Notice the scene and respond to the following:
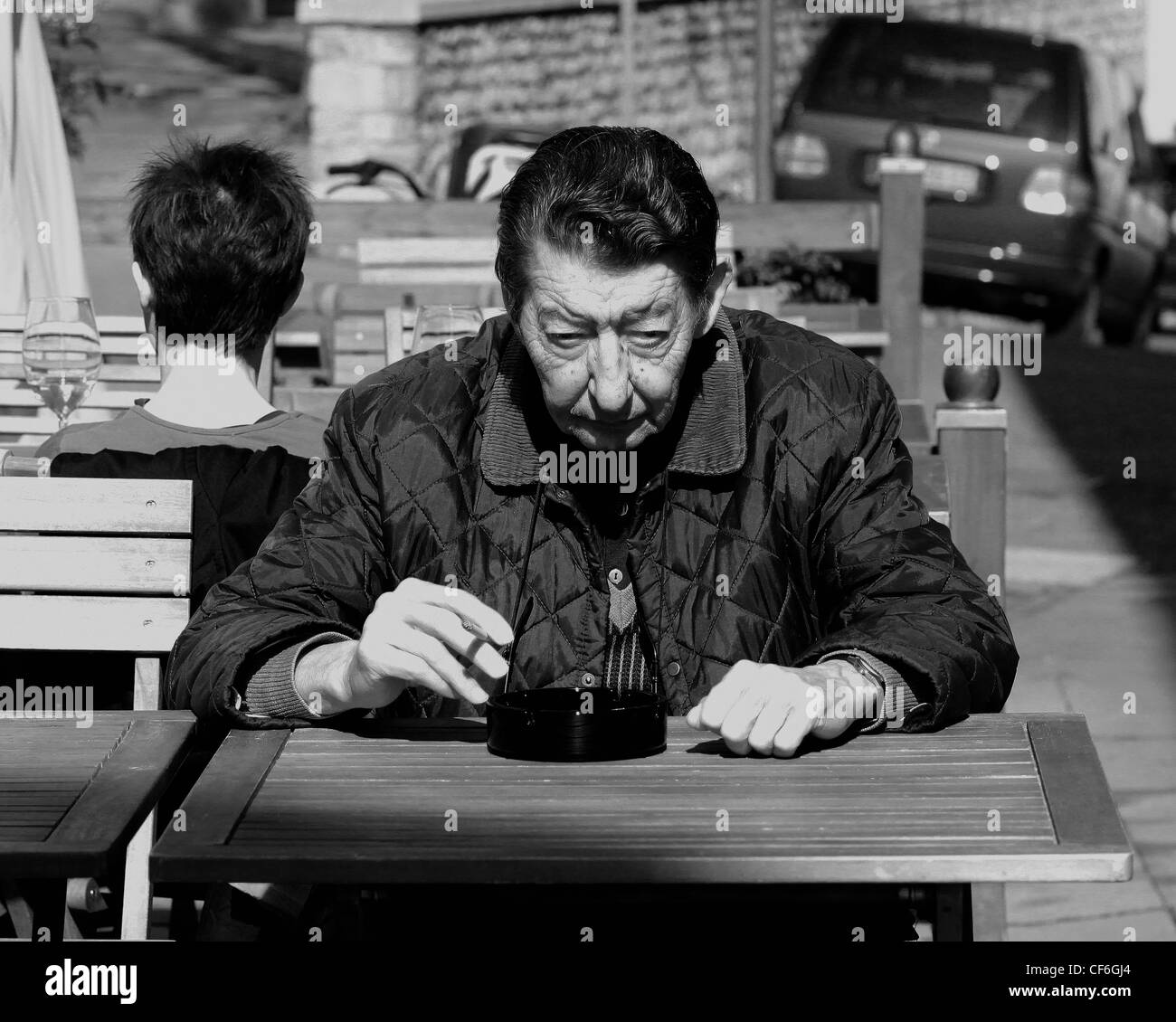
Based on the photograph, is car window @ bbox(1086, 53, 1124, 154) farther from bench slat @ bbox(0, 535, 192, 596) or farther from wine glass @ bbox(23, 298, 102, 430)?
bench slat @ bbox(0, 535, 192, 596)

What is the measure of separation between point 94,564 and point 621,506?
94 centimetres

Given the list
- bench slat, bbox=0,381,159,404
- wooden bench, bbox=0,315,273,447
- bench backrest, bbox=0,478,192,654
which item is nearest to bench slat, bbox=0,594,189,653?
bench backrest, bbox=0,478,192,654

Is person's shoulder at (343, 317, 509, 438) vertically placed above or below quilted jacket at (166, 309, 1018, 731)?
above

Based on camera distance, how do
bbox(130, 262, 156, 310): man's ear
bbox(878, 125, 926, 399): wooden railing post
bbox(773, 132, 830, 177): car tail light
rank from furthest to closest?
1. bbox(773, 132, 830, 177): car tail light
2. bbox(878, 125, 926, 399): wooden railing post
3. bbox(130, 262, 156, 310): man's ear

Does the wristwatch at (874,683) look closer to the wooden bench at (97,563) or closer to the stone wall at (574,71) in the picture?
the wooden bench at (97,563)

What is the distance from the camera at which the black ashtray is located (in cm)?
214

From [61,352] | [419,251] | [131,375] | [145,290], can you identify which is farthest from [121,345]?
[145,290]

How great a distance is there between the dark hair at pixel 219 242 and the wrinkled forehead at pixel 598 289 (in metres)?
1.16

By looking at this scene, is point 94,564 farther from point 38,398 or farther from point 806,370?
point 38,398

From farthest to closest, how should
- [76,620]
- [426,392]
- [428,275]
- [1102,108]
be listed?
[1102,108] → [428,275] → [76,620] → [426,392]

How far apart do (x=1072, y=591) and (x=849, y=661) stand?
5.31 metres

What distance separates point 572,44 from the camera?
825 inches

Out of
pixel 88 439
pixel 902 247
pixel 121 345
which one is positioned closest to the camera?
pixel 88 439

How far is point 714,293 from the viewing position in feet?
8.29
